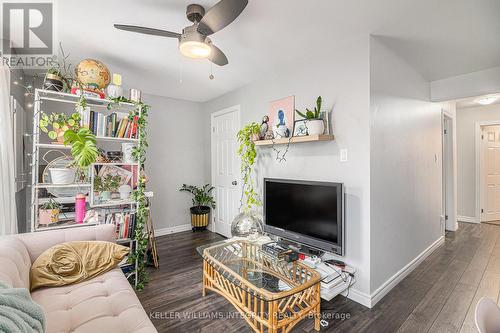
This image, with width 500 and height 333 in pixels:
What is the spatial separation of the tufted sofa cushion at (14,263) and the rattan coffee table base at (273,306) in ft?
4.21

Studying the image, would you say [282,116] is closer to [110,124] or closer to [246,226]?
[246,226]

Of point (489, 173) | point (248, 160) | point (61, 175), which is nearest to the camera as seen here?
point (61, 175)

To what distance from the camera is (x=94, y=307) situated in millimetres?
1347

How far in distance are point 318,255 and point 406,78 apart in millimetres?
2256

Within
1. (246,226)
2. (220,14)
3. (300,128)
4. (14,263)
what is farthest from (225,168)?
(14,263)

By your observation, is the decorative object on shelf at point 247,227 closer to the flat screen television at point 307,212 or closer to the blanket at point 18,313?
the flat screen television at point 307,212

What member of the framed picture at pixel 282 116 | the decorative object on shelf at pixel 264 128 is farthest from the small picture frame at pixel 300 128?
the decorative object on shelf at pixel 264 128

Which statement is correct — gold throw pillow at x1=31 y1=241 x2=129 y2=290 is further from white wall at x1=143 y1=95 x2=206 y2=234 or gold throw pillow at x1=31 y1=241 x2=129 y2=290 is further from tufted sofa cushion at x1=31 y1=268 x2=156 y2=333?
white wall at x1=143 y1=95 x2=206 y2=234

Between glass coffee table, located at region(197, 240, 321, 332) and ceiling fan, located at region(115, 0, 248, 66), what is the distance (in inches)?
68.3

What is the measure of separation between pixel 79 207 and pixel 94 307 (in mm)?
1193

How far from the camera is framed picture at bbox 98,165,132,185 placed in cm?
248

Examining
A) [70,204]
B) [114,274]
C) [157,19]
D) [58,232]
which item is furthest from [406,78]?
[70,204]

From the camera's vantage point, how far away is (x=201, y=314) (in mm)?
1985

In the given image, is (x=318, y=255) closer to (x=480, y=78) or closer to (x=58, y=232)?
(x=58, y=232)
